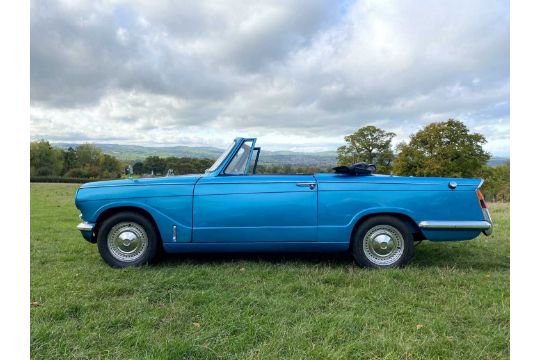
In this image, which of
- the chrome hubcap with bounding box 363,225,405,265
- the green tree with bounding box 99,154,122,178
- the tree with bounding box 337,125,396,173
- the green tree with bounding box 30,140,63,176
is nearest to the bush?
the green tree with bounding box 30,140,63,176

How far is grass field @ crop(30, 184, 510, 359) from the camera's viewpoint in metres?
2.70

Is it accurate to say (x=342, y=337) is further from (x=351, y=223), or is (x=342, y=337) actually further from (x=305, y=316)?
(x=351, y=223)

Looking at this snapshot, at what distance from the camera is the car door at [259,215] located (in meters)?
4.62

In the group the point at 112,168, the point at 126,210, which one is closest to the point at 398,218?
the point at 126,210

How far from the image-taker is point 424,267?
187 inches

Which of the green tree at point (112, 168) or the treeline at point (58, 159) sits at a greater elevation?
the treeline at point (58, 159)

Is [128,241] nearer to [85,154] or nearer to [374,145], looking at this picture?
[374,145]

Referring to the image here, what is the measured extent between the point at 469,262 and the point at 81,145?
40.1 meters

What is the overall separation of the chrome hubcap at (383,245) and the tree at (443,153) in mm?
32278

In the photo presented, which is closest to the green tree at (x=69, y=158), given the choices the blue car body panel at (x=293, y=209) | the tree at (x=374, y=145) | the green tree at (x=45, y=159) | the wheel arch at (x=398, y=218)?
the green tree at (x=45, y=159)

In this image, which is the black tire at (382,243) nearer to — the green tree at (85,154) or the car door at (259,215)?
the car door at (259,215)

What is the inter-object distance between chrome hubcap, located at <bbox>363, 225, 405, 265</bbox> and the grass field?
26 cm

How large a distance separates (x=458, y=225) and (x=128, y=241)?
13.6 feet

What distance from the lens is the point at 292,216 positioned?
4625 millimetres
